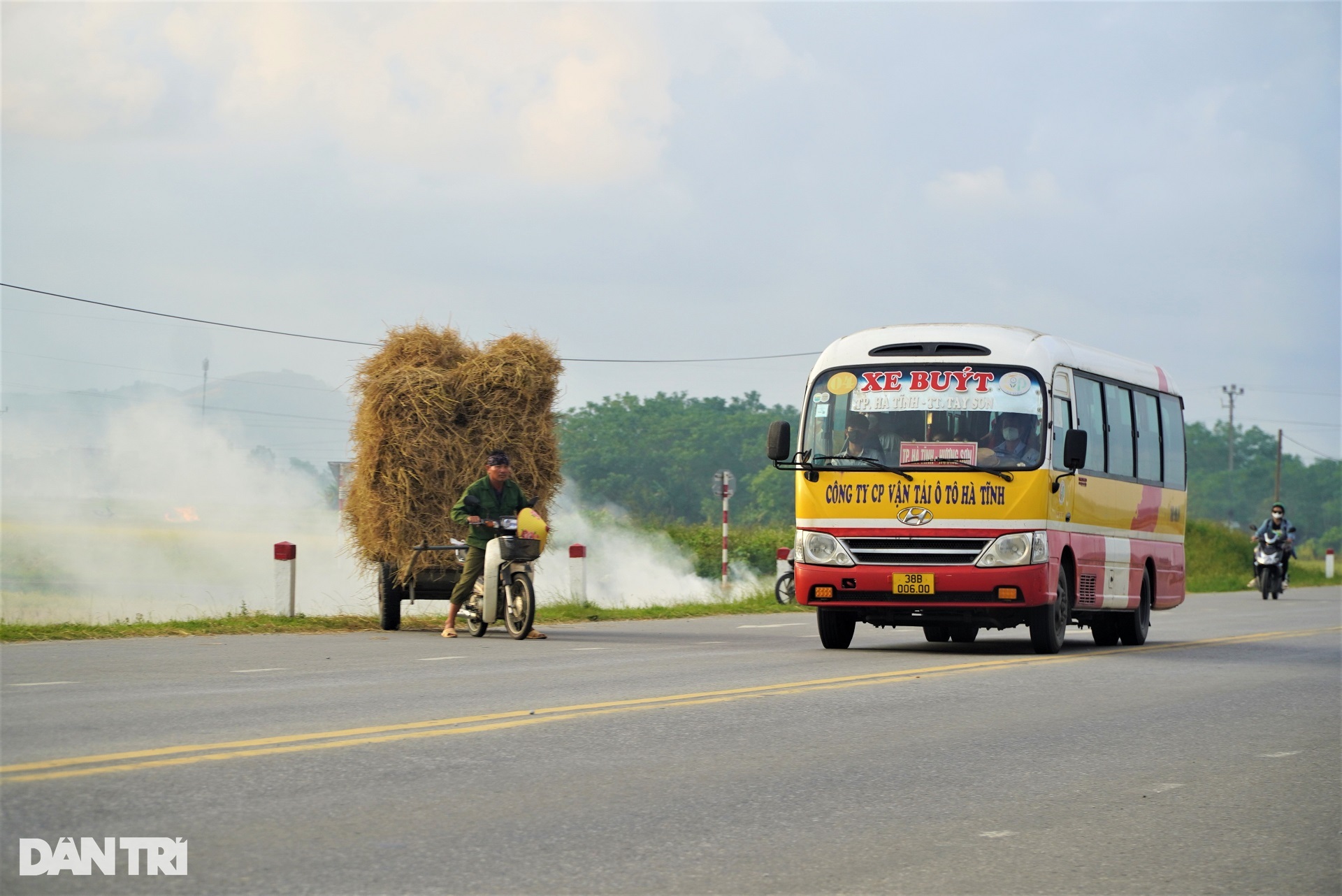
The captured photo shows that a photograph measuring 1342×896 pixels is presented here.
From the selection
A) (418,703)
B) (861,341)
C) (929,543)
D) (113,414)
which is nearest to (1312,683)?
(929,543)

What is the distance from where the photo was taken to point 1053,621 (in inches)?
620

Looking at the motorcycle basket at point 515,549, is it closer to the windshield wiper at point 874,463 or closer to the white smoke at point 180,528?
the windshield wiper at point 874,463

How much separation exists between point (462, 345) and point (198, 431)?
4742 centimetres

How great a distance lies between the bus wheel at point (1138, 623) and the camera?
61.1 feet

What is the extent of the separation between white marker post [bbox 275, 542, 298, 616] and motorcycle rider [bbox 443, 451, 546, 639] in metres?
3.33

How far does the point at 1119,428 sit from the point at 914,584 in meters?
4.53

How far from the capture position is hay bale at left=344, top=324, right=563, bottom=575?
17.9 meters

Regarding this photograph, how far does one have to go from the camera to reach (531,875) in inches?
213

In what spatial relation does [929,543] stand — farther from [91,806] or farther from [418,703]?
[91,806]

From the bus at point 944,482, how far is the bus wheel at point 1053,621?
0.02 meters

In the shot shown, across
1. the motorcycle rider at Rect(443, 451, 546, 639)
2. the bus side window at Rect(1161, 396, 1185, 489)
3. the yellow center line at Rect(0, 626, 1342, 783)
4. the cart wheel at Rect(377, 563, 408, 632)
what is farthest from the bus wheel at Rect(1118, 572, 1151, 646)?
the cart wheel at Rect(377, 563, 408, 632)

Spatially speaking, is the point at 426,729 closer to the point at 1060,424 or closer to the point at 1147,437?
the point at 1060,424

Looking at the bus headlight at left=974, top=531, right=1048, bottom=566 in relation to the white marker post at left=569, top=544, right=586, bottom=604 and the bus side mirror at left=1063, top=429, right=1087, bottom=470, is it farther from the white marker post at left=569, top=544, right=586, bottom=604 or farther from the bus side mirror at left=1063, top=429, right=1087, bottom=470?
the white marker post at left=569, top=544, right=586, bottom=604

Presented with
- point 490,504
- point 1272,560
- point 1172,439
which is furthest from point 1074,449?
point 1272,560
